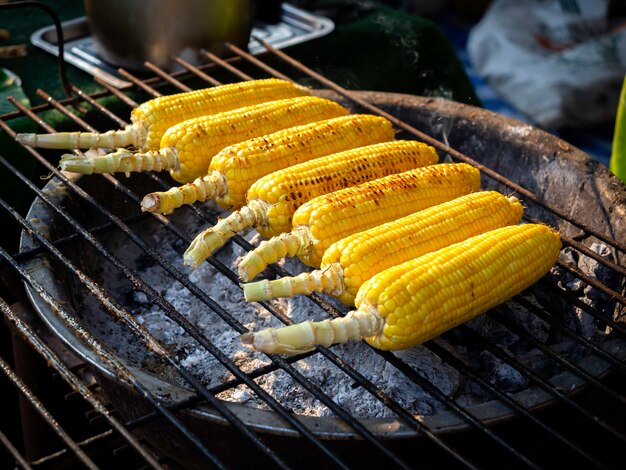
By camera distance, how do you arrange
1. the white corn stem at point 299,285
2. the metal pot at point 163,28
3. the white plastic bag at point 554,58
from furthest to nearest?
the white plastic bag at point 554,58 → the metal pot at point 163,28 → the white corn stem at point 299,285

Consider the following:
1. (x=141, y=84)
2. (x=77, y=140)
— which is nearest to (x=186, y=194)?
(x=77, y=140)

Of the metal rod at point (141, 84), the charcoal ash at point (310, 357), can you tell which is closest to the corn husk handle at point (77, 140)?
the metal rod at point (141, 84)

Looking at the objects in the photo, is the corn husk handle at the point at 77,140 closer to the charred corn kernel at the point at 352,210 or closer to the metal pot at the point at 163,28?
the charred corn kernel at the point at 352,210

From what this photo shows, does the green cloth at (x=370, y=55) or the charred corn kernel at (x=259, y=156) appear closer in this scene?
the charred corn kernel at (x=259, y=156)

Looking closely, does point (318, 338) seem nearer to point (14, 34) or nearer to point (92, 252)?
point (92, 252)

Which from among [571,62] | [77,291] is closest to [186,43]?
→ [77,291]

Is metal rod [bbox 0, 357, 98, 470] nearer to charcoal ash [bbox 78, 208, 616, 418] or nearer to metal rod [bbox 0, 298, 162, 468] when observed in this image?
metal rod [bbox 0, 298, 162, 468]
